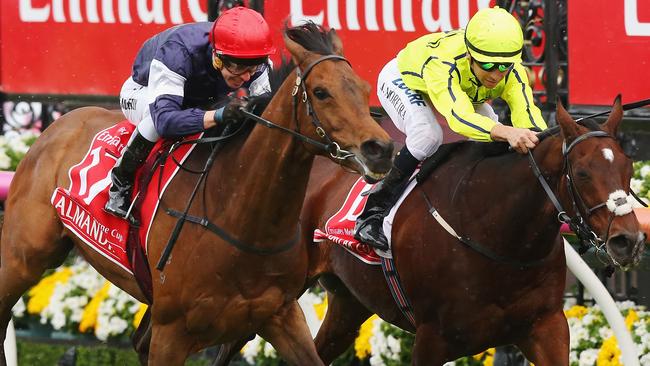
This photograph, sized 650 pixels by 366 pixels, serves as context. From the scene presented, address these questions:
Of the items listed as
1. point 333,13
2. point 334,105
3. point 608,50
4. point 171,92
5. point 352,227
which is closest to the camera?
point 334,105

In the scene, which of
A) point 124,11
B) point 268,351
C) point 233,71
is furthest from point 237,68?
point 124,11

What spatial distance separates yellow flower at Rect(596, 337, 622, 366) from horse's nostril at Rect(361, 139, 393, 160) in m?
2.90

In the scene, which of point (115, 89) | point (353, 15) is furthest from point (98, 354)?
point (353, 15)

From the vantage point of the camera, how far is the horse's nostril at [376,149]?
16.5ft

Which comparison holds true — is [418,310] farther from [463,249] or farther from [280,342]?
[280,342]

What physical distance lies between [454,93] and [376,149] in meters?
1.27

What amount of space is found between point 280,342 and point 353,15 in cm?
325

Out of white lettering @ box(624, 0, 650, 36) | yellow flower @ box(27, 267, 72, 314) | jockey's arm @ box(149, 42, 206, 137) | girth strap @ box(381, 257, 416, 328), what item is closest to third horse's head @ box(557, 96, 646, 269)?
girth strap @ box(381, 257, 416, 328)

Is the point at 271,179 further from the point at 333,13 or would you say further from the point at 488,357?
the point at 333,13

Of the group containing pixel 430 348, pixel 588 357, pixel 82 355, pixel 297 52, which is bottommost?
pixel 82 355

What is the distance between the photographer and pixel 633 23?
7883mm

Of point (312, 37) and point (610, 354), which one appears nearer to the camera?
point (312, 37)

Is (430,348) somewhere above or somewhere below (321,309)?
above

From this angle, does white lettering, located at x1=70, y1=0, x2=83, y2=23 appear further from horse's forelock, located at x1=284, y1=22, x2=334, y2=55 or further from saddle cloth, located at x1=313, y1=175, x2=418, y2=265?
horse's forelock, located at x1=284, y1=22, x2=334, y2=55
